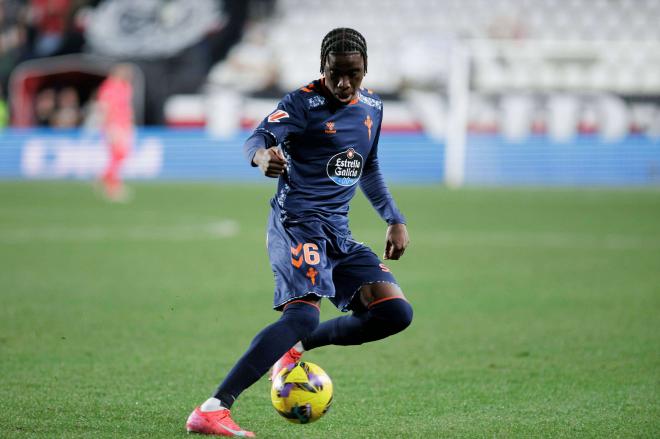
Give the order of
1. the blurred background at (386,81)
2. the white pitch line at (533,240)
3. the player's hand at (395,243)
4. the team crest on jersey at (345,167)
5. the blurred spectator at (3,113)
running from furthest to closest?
the blurred spectator at (3,113), the blurred background at (386,81), the white pitch line at (533,240), the player's hand at (395,243), the team crest on jersey at (345,167)

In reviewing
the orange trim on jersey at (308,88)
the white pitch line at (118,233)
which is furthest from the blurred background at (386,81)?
the orange trim on jersey at (308,88)

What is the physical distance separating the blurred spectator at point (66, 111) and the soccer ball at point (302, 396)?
26292 millimetres

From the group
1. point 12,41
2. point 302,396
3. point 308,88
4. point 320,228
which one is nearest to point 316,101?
point 308,88

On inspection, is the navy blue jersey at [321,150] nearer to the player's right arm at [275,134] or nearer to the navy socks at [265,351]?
the player's right arm at [275,134]

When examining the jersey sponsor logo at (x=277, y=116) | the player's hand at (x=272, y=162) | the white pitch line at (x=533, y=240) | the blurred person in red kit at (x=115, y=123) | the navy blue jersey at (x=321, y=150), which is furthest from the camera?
the blurred person in red kit at (x=115, y=123)

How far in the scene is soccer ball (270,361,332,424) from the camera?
16.0ft

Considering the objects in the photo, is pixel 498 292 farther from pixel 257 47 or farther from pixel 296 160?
pixel 257 47

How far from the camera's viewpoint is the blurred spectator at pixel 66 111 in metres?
30.0

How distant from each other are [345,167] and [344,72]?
50 centimetres

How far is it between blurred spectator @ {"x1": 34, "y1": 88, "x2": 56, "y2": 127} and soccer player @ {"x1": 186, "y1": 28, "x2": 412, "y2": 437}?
2601 centimetres

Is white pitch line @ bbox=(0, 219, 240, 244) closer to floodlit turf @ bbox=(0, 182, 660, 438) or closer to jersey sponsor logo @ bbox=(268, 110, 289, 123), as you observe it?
floodlit turf @ bbox=(0, 182, 660, 438)

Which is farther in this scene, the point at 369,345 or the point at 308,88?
the point at 369,345

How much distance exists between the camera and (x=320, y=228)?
16.6 ft

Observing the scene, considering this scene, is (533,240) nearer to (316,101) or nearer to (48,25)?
(316,101)
